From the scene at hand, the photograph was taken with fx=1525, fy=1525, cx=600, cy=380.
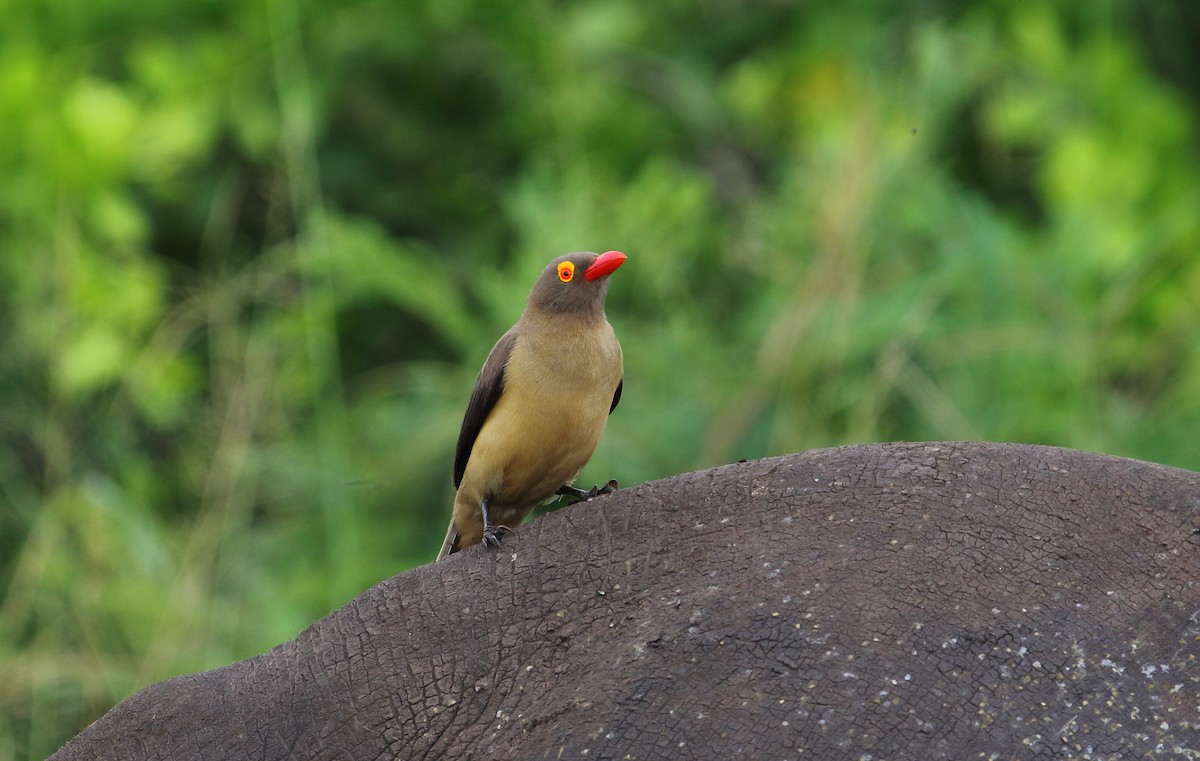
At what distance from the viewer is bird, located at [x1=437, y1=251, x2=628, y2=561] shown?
13.1 ft

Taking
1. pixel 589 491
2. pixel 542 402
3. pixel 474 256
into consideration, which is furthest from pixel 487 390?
pixel 474 256

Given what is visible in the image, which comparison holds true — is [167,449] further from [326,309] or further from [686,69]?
[686,69]

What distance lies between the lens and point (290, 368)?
283 inches

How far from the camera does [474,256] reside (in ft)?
33.7

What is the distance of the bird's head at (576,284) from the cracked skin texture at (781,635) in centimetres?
116

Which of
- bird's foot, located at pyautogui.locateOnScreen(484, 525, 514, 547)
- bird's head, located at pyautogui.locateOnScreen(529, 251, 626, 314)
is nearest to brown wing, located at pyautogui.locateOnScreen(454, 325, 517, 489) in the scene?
bird's head, located at pyautogui.locateOnScreen(529, 251, 626, 314)

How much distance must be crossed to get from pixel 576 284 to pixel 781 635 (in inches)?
67.5

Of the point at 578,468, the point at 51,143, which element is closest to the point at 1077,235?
the point at 578,468

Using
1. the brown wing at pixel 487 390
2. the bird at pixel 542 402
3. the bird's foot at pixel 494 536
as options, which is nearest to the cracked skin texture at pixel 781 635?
the bird's foot at pixel 494 536

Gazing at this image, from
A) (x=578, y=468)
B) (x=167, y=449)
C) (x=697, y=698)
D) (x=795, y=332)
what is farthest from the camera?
(x=167, y=449)

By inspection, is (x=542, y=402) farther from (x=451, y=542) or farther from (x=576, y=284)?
(x=451, y=542)

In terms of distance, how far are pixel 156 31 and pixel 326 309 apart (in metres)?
4.03

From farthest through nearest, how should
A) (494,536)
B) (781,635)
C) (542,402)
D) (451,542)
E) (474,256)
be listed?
(474,256)
(451,542)
(542,402)
(494,536)
(781,635)

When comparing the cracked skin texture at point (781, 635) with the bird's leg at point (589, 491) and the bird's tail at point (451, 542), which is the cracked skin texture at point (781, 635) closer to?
the bird's leg at point (589, 491)
